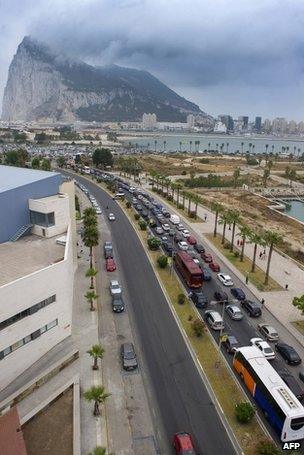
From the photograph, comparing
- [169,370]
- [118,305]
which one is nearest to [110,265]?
[118,305]

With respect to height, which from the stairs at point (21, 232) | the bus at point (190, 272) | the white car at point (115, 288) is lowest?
the white car at point (115, 288)

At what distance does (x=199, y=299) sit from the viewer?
5503 centimetres

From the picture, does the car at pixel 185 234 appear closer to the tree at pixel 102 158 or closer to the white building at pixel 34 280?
the white building at pixel 34 280

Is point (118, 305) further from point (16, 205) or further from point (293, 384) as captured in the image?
point (293, 384)

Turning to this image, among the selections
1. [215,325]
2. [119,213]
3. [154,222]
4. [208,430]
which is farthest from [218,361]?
[119,213]

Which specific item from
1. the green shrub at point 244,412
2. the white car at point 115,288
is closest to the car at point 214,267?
the white car at point 115,288

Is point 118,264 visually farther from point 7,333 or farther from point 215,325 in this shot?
point 7,333

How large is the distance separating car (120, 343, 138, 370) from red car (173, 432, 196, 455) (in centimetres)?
1004

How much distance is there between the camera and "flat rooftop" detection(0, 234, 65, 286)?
137 feet

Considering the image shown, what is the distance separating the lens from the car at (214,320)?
161 feet

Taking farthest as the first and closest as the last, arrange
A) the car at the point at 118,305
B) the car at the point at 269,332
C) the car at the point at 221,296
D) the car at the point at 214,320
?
the car at the point at 221,296, the car at the point at 118,305, the car at the point at 214,320, the car at the point at 269,332

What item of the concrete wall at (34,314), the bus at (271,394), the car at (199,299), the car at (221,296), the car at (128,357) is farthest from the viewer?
the car at (221,296)

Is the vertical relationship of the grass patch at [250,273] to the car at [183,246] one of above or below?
below

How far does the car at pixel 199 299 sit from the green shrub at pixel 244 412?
20.4 m
